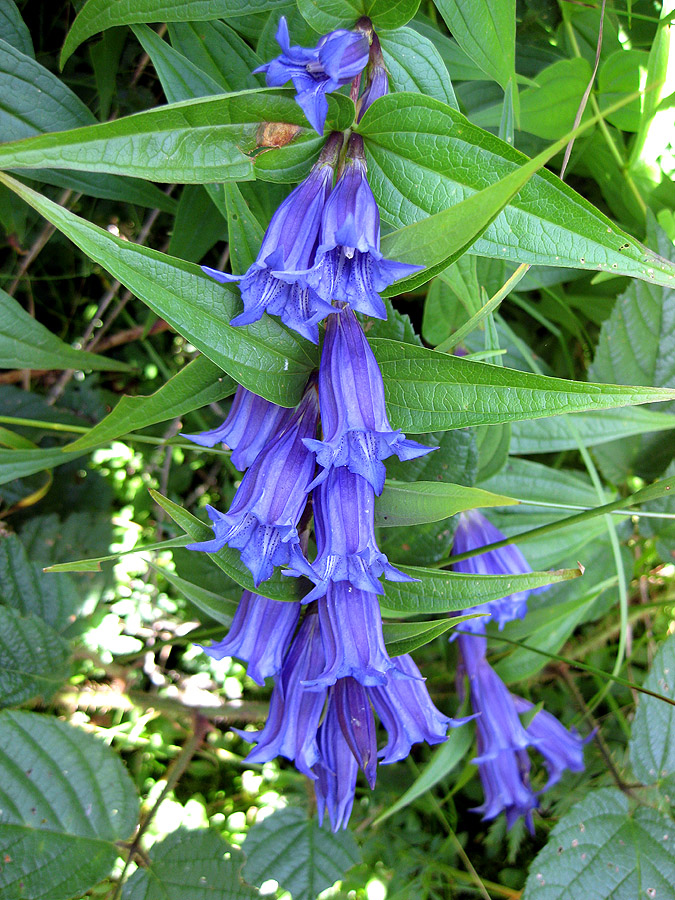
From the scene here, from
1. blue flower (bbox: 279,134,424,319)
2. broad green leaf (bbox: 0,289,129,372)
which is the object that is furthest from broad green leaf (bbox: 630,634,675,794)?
broad green leaf (bbox: 0,289,129,372)

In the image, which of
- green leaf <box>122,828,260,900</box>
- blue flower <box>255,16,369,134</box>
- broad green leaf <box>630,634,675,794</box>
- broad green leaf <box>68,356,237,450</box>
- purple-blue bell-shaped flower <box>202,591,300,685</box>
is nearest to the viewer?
blue flower <box>255,16,369,134</box>

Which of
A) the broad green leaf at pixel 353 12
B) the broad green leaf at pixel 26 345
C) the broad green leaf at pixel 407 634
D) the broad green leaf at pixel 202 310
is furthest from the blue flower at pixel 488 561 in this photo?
the broad green leaf at pixel 353 12

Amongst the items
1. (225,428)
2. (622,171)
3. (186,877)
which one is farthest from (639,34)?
(186,877)

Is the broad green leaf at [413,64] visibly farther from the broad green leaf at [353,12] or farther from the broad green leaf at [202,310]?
the broad green leaf at [202,310]

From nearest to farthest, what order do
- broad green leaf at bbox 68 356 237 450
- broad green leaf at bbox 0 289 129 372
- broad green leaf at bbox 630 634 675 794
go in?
broad green leaf at bbox 68 356 237 450 < broad green leaf at bbox 0 289 129 372 < broad green leaf at bbox 630 634 675 794

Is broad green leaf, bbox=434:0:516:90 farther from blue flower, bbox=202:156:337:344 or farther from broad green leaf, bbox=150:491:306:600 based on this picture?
broad green leaf, bbox=150:491:306:600

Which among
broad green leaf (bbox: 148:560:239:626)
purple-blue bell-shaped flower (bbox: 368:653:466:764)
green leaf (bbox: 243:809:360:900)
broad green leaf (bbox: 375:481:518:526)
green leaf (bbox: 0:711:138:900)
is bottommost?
green leaf (bbox: 243:809:360:900)
